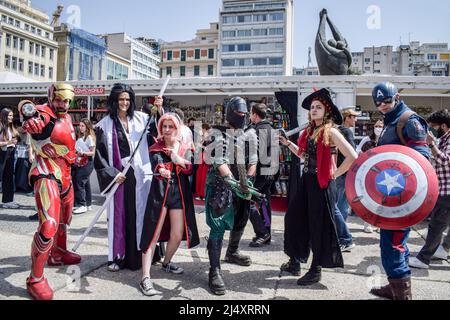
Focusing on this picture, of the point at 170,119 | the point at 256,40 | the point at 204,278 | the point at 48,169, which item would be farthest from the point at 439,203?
the point at 256,40

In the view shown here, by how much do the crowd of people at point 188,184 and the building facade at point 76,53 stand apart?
8056cm

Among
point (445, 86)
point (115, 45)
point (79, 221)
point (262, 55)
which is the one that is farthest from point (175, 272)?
point (115, 45)

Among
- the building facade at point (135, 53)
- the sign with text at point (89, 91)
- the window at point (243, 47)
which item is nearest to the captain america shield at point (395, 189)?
the sign with text at point (89, 91)

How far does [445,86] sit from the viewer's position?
7461 mm

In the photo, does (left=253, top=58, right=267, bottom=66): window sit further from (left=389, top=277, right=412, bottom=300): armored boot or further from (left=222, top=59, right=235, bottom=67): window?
(left=389, top=277, right=412, bottom=300): armored boot

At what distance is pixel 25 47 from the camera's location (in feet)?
222

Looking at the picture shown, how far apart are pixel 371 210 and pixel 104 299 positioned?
2251mm

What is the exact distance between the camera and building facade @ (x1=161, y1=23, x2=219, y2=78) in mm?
86250

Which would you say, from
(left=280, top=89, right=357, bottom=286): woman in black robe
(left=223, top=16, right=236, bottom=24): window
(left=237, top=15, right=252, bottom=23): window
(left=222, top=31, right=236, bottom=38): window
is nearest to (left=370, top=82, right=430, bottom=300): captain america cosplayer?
(left=280, top=89, right=357, bottom=286): woman in black robe

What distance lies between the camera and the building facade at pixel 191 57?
86250 millimetres

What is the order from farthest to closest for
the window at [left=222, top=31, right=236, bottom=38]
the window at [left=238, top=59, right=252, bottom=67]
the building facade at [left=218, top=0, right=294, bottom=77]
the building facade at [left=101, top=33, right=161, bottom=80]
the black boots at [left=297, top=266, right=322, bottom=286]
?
the building facade at [left=101, top=33, right=161, bottom=80] → the window at [left=222, top=31, right=236, bottom=38] → the window at [left=238, top=59, right=252, bottom=67] → the building facade at [left=218, top=0, right=294, bottom=77] → the black boots at [left=297, top=266, right=322, bottom=286]

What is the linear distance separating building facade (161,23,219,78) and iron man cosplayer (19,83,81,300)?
84.5 metres

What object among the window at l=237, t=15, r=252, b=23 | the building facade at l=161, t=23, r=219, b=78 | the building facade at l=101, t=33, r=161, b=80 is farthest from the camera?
the building facade at l=101, t=33, r=161, b=80
